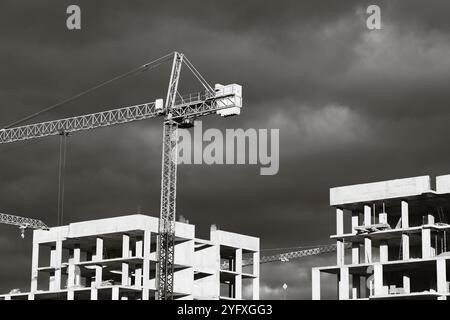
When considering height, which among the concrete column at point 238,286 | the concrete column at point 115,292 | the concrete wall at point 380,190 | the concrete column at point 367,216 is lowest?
the concrete column at point 115,292

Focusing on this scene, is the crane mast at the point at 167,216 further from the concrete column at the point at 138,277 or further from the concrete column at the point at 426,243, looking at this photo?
the concrete column at the point at 426,243

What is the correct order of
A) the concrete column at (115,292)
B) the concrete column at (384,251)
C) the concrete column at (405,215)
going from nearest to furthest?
the concrete column at (405,215) → the concrete column at (384,251) → the concrete column at (115,292)

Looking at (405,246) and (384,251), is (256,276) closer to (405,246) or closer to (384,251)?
(384,251)

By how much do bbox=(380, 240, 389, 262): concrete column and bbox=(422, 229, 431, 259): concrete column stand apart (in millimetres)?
6222

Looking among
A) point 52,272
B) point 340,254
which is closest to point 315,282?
point 340,254

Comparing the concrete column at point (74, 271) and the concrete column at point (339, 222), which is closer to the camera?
the concrete column at point (339, 222)

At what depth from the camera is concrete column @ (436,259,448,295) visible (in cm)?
11044

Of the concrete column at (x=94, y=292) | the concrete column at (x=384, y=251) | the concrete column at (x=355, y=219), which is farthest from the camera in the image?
the concrete column at (x=94, y=292)

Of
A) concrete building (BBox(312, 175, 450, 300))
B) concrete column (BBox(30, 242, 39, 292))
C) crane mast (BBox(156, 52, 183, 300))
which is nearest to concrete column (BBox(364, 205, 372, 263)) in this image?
concrete building (BBox(312, 175, 450, 300))

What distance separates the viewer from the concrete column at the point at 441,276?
110438mm

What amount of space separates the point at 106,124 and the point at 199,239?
2240 centimetres

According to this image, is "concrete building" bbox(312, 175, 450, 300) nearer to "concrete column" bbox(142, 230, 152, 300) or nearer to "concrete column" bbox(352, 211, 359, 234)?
"concrete column" bbox(352, 211, 359, 234)

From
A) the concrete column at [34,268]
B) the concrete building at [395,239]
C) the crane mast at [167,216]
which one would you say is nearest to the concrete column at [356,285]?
the concrete building at [395,239]
